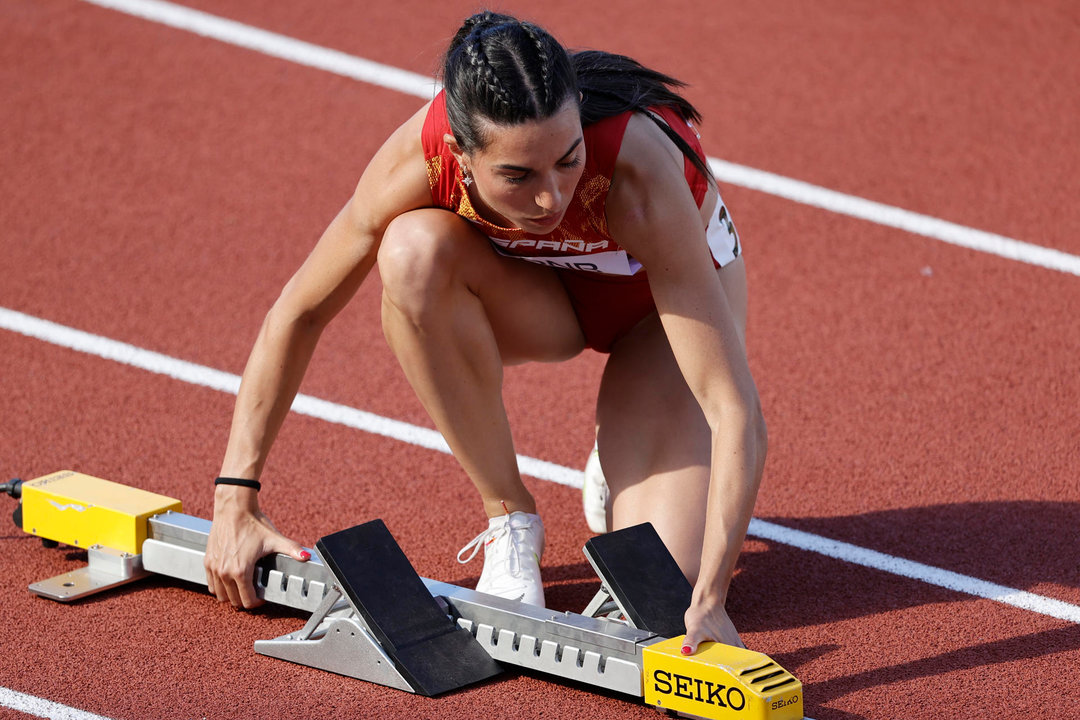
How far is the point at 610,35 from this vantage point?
20.5ft

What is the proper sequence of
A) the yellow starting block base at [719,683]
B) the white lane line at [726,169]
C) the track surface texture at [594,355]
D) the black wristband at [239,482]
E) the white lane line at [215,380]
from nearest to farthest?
1. the yellow starting block base at [719,683]
2. the track surface texture at [594,355]
3. the black wristband at [239,482]
4. the white lane line at [215,380]
5. the white lane line at [726,169]

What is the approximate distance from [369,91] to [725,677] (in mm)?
4091

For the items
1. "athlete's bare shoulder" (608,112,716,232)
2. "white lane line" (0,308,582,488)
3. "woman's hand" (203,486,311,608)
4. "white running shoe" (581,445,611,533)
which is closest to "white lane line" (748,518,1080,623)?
"white running shoe" (581,445,611,533)

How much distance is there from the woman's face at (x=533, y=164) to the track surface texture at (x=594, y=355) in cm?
99

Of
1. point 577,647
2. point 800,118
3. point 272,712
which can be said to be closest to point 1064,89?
point 800,118

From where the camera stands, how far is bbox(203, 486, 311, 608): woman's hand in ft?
9.66

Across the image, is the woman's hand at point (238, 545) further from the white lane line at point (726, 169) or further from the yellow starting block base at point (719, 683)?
the white lane line at point (726, 169)

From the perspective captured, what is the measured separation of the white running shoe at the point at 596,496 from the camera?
338cm

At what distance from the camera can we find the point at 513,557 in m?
3.07

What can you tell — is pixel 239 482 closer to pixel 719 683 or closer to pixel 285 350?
pixel 285 350

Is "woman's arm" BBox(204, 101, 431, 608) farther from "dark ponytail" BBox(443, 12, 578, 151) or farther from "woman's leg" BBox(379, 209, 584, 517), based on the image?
"dark ponytail" BBox(443, 12, 578, 151)

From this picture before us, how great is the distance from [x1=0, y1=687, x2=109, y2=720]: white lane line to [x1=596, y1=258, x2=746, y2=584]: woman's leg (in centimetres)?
125

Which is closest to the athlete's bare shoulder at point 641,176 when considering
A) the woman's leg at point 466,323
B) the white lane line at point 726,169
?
the woman's leg at point 466,323

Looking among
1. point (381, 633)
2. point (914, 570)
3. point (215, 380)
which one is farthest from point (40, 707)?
point (914, 570)
